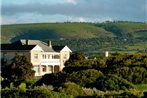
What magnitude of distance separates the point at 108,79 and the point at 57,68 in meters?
45.0

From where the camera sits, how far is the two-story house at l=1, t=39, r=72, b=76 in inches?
2694

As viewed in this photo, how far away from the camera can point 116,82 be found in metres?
29.1

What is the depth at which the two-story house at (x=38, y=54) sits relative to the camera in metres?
68.4

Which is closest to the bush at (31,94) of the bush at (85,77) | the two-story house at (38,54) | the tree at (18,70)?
the bush at (85,77)

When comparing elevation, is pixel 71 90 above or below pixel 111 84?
above

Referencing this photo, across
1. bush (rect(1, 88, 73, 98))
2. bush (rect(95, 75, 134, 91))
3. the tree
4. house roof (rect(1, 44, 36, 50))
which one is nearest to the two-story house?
house roof (rect(1, 44, 36, 50))

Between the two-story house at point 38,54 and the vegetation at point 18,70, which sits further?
the two-story house at point 38,54

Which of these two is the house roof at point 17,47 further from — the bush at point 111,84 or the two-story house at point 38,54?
the bush at point 111,84

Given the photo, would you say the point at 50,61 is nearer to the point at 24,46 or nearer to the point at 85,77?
the point at 24,46

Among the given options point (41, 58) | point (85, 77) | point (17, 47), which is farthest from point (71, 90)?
point (41, 58)

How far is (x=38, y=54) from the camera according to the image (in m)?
69.5

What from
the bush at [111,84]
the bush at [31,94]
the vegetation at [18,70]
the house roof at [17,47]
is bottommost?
the vegetation at [18,70]

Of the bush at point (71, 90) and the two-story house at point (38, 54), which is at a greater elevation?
the bush at point (71, 90)

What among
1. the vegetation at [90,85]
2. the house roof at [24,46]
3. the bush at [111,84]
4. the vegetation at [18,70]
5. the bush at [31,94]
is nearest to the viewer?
the bush at [31,94]
